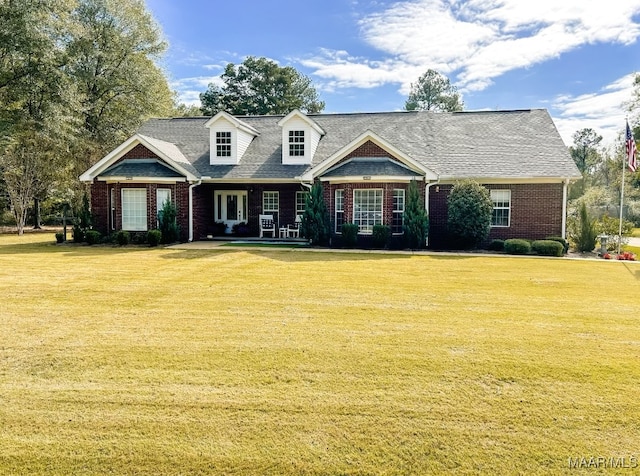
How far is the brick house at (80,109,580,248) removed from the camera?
19.0 metres

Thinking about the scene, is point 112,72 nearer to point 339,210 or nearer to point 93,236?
point 93,236

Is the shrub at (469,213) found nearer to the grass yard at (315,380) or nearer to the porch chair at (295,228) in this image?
the porch chair at (295,228)

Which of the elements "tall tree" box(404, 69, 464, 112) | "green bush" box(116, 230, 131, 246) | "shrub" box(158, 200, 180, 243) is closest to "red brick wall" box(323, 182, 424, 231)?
"shrub" box(158, 200, 180, 243)

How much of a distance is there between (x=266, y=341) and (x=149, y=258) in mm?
10290

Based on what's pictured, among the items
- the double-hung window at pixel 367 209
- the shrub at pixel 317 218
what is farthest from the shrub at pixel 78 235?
the double-hung window at pixel 367 209

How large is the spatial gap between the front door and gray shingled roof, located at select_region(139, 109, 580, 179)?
1621 millimetres

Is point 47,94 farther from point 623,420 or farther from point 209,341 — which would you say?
point 623,420

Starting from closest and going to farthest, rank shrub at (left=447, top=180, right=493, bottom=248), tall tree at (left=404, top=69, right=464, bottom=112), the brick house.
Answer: shrub at (left=447, top=180, right=493, bottom=248), the brick house, tall tree at (left=404, top=69, right=464, bottom=112)

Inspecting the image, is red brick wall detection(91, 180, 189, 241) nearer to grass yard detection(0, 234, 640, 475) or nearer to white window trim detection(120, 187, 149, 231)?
white window trim detection(120, 187, 149, 231)

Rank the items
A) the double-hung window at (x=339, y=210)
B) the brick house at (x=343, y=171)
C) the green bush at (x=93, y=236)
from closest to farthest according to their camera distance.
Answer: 1. the brick house at (x=343, y=171)
2. the double-hung window at (x=339, y=210)
3. the green bush at (x=93, y=236)

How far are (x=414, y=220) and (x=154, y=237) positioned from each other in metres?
10.9

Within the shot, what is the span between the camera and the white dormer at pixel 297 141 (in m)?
22.1

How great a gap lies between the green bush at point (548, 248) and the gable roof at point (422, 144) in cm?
A: 297

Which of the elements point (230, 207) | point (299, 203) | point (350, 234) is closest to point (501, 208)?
point (350, 234)
